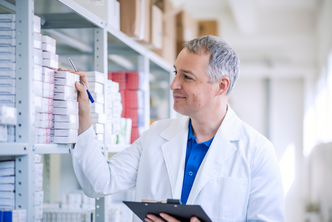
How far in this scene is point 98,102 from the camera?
185 cm

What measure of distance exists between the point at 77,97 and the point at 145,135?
1.46ft

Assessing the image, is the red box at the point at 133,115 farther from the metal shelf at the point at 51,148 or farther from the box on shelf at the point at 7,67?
the box on shelf at the point at 7,67

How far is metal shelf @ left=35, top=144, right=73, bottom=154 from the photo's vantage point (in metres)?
1.35

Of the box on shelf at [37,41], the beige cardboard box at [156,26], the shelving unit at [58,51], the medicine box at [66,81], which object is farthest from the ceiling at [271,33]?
the box on shelf at [37,41]

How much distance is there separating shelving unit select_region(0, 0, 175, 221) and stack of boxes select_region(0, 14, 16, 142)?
0.02 meters

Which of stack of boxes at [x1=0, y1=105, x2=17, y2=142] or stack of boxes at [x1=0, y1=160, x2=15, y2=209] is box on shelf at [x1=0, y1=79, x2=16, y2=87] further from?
stack of boxes at [x1=0, y1=160, x2=15, y2=209]

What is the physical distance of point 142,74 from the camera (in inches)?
103

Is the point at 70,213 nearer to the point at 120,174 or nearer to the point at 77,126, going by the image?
the point at 120,174

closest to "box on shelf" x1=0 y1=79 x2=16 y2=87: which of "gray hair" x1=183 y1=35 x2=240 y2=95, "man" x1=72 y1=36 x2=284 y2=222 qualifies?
"man" x1=72 y1=36 x2=284 y2=222

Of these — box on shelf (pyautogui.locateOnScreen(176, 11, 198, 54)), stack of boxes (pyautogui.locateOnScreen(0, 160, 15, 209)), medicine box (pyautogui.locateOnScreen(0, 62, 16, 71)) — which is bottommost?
stack of boxes (pyautogui.locateOnScreen(0, 160, 15, 209))

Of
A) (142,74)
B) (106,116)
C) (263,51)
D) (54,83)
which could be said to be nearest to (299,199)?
(263,51)

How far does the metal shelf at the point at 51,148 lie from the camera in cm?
135

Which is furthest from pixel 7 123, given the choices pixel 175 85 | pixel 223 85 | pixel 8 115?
pixel 223 85

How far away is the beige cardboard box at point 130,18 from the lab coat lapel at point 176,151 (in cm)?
75
